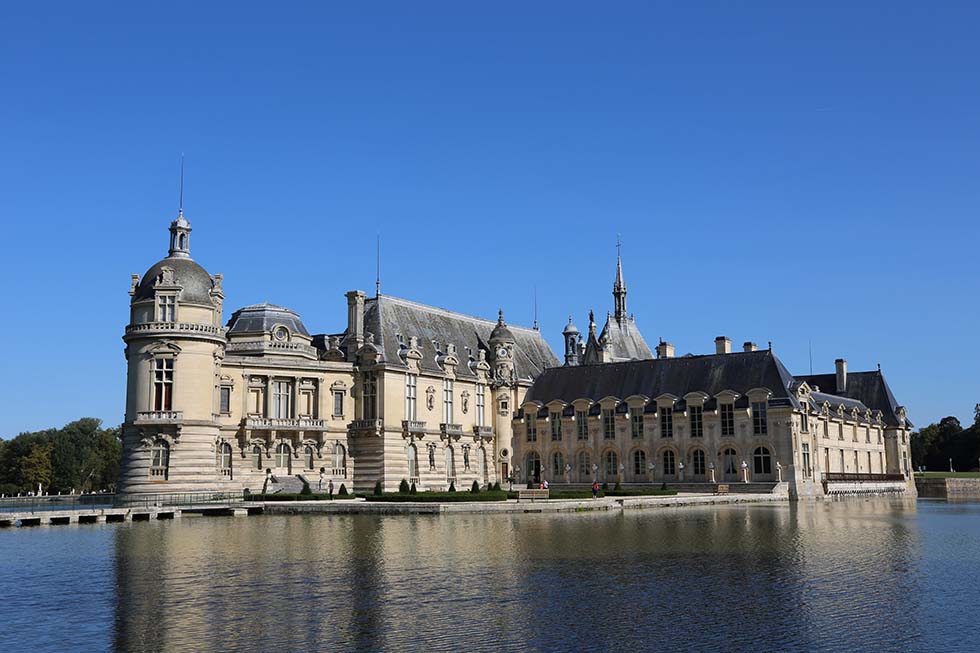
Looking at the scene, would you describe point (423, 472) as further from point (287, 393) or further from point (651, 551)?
point (651, 551)

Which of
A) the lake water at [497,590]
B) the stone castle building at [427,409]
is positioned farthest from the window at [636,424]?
the lake water at [497,590]

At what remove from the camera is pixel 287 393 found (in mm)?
70750

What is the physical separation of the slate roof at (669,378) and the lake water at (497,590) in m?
35.4

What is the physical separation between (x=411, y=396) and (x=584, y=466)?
692 inches

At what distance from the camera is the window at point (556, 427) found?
86.0 meters

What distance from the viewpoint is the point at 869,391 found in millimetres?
102938

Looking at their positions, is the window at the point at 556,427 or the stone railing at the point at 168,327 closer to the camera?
the stone railing at the point at 168,327

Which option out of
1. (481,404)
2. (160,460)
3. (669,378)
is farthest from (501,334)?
(160,460)

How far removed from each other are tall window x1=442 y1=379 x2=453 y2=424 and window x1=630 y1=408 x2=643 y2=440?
15.0m

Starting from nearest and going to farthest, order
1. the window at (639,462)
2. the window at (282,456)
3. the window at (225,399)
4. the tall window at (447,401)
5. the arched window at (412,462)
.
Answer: the window at (225,399) < the window at (282,456) < the arched window at (412,462) < the tall window at (447,401) < the window at (639,462)

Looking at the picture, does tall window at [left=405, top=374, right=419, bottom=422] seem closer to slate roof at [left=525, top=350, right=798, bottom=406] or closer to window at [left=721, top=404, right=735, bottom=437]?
slate roof at [left=525, top=350, right=798, bottom=406]

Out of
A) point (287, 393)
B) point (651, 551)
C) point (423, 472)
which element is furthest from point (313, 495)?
point (651, 551)

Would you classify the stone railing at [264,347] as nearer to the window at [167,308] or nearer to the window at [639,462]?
the window at [167,308]

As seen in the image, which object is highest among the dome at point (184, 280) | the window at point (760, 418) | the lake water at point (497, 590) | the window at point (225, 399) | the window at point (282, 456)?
the dome at point (184, 280)
